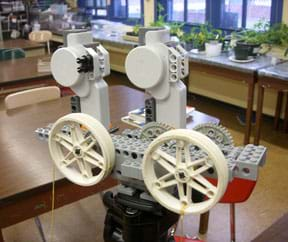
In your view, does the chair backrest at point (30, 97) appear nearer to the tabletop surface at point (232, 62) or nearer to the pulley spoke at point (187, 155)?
the tabletop surface at point (232, 62)

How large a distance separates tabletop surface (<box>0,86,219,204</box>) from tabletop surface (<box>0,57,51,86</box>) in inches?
35.8

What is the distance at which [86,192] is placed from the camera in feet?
5.26

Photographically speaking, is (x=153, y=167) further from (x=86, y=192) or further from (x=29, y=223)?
→ (x=29, y=223)

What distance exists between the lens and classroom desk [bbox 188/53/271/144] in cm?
314

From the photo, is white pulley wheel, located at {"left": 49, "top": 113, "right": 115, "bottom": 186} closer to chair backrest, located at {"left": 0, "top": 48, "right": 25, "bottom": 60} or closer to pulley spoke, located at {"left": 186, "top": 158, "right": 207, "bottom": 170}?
pulley spoke, located at {"left": 186, "top": 158, "right": 207, "bottom": 170}

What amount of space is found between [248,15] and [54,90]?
242 cm

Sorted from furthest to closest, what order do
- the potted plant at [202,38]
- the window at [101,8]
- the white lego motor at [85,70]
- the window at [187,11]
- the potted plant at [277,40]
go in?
1. the window at [101,8]
2. the window at [187,11]
3. the potted plant at [202,38]
4. the potted plant at [277,40]
5. the white lego motor at [85,70]

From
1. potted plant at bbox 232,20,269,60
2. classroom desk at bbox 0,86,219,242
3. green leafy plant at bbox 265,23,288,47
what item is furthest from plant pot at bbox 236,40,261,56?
classroom desk at bbox 0,86,219,242

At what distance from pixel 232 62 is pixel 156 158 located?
2.75m

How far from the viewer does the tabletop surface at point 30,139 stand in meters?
1.43

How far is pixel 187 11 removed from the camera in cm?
467

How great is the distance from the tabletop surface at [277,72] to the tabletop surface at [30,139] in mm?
1148

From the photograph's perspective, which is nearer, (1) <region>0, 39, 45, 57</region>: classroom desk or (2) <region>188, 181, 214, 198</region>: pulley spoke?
(2) <region>188, 181, 214, 198</region>: pulley spoke

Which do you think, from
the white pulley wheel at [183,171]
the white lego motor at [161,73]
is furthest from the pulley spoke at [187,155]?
the white lego motor at [161,73]
